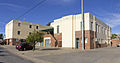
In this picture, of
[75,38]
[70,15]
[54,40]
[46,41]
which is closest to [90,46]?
[75,38]

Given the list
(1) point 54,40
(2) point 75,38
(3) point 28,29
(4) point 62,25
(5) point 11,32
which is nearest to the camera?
(2) point 75,38

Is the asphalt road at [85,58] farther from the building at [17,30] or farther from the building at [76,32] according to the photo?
the building at [17,30]

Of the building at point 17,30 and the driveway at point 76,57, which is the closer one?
the driveway at point 76,57

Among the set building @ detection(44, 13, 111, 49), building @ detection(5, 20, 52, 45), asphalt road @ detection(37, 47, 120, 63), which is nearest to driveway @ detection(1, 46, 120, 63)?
asphalt road @ detection(37, 47, 120, 63)

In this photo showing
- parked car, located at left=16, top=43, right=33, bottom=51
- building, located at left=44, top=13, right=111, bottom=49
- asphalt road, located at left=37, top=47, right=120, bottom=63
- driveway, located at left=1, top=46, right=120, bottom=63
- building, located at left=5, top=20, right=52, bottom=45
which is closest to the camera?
asphalt road, located at left=37, top=47, right=120, bottom=63

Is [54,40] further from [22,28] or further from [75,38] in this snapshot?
[22,28]

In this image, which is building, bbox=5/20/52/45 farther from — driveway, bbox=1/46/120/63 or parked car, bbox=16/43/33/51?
driveway, bbox=1/46/120/63

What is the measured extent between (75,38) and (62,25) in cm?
555

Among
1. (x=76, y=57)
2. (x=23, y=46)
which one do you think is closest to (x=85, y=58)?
(x=76, y=57)

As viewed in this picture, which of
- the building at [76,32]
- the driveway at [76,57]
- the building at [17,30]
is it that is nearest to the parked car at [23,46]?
the driveway at [76,57]

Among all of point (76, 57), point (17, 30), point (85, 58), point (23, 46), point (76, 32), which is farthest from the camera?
point (17, 30)

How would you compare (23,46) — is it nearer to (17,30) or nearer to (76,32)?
(76,32)

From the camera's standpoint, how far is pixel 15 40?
44.9 m

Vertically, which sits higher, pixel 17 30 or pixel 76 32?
pixel 17 30
